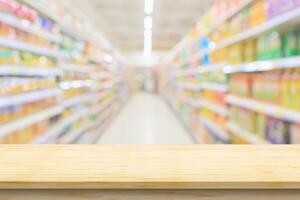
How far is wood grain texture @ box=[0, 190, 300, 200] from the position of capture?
85 cm

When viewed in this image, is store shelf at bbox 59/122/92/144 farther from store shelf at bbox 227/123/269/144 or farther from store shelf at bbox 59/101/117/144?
store shelf at bbox 227/123/269/144

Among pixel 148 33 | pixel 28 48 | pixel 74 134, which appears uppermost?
pixel 148 33

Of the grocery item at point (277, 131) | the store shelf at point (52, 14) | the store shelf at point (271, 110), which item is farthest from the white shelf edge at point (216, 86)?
the store shelf at point (52, 14)

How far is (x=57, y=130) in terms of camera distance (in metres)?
3.85

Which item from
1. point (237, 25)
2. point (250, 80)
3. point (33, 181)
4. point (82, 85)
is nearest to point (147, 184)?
point (33, 181)

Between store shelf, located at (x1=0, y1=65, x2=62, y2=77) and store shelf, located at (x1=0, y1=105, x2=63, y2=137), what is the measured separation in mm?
355

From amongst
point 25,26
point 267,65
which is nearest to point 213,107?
point 267,65

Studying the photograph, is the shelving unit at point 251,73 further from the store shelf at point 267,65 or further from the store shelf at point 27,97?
the store shelf at point 27,97

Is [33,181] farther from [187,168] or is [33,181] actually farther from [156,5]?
[156,5]

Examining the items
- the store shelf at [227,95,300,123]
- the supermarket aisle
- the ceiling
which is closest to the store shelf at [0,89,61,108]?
the store shelf at [227,95,300,123]

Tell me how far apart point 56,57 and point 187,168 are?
325 cm

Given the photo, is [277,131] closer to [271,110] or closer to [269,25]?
[271,110]

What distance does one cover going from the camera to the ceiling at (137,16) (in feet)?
39.7

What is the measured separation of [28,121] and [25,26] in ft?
2.49
